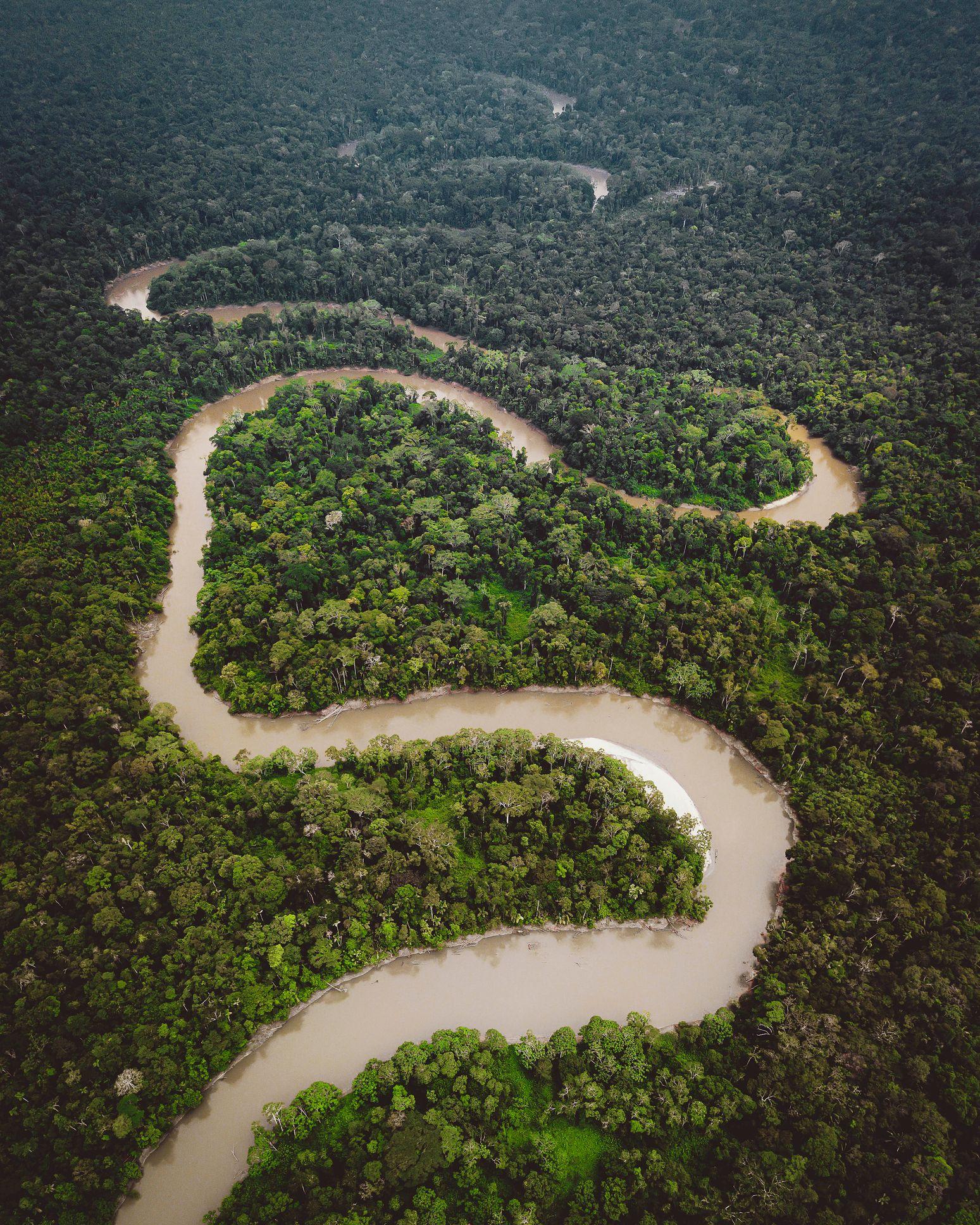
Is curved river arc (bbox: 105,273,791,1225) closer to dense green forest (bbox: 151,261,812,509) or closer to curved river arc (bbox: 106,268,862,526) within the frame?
curved river arc (bbox: 106,268,862,526)

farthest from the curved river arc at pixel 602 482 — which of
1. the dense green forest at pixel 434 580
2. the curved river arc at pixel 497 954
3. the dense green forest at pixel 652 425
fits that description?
the curved river arc at pixel 497 954

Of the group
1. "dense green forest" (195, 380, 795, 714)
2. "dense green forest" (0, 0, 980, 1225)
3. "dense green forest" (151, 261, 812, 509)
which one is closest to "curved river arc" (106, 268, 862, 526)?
"dense green forest" (151, 261, 812, 509)

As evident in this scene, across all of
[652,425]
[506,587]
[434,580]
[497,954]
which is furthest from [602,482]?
[497,954]

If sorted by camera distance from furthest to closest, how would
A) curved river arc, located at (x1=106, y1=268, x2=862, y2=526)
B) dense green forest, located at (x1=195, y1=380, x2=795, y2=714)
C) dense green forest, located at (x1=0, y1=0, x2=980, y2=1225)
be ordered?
curved river arc, located at (x1=106, y1=268, x2=862, y2=526) < dense green forest, located at (x1=195, y1=380, x2=795, y2=714) < dense green forest, located at (x1=0, y1=0, x2=980, y2=1225)

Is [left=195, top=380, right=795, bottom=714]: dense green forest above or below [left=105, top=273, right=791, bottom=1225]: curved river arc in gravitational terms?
above

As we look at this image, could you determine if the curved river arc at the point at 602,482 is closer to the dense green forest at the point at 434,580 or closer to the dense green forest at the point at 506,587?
the dense green forest at the point at 506,587

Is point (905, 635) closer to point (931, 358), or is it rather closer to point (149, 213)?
point (931, 358)
